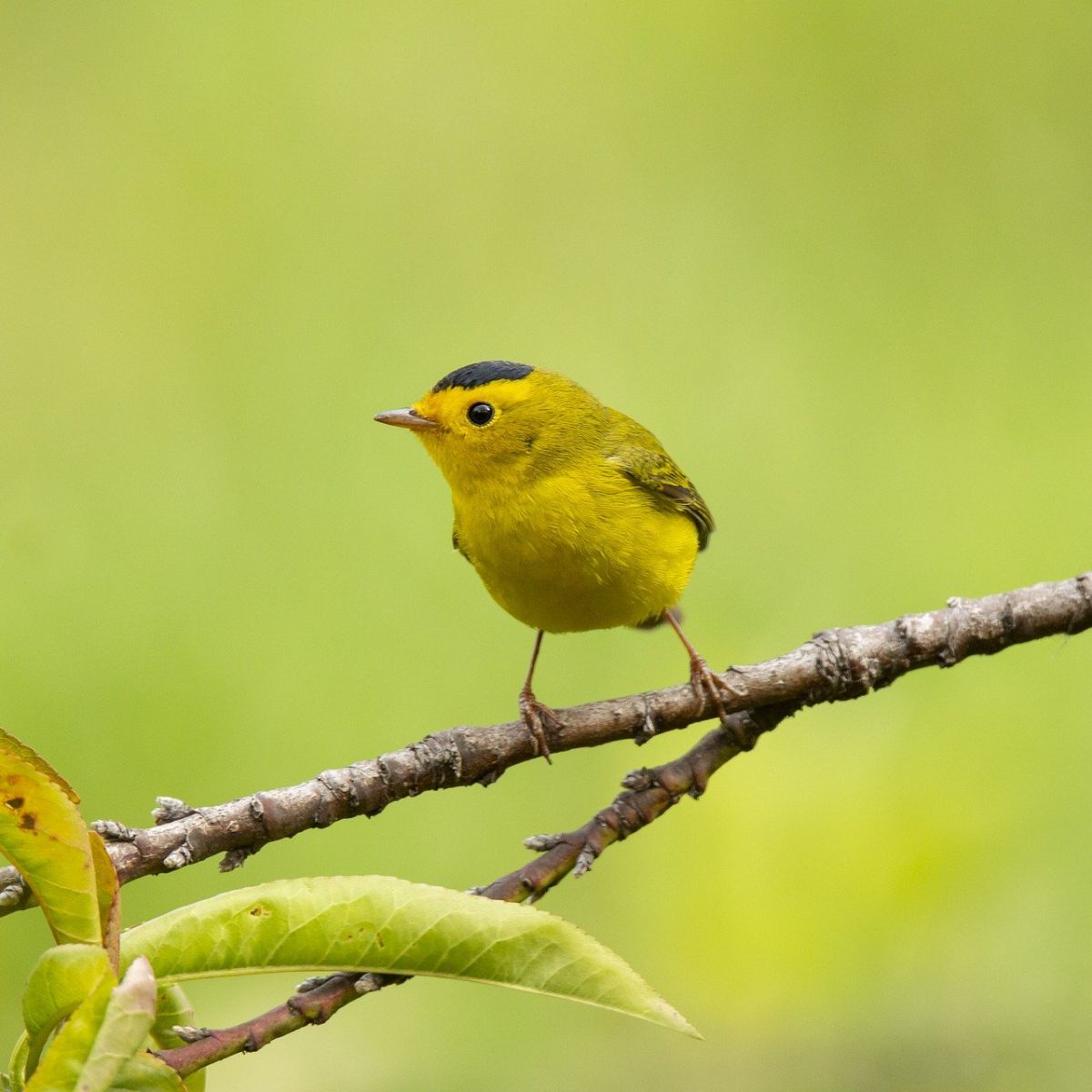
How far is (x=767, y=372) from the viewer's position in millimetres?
5324

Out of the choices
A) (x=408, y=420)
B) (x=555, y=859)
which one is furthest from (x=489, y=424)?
(x=555, y=859)

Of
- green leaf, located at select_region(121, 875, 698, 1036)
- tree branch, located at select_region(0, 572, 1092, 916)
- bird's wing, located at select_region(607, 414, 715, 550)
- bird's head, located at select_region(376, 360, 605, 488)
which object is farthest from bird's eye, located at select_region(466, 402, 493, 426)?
green leaf, located at select_region(121, 875, 698, 1036)

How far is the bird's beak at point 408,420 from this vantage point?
3.60 metres

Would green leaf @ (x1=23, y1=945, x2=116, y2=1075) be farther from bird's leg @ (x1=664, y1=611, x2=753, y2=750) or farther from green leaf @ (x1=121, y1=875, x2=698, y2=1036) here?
bird's leg @ (x1=664, y1=611, x2=753, y2=750)

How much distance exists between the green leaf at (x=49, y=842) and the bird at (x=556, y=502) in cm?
195

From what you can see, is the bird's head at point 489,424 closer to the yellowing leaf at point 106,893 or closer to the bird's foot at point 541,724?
the bird's foot at point 541,724

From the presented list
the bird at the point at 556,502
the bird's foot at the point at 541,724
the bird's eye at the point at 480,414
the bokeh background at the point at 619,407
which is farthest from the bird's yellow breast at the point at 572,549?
the bird's foot at the point at 541,724

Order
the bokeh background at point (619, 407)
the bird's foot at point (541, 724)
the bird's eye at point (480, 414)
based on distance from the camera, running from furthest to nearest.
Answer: the bird's eye at point (480, 414), the bokeh background at point (619, 407), the bird's foot at point (541, 724)

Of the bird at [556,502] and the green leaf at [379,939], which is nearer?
the green leaf at [379,939]

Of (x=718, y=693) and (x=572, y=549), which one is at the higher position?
→ (x=572, y=549)

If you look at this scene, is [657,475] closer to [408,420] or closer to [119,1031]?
[408,420]

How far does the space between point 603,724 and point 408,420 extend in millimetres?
1539

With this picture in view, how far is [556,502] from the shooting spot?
3494mm

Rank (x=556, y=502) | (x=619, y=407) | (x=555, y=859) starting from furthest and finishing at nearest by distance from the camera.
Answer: (x=619, y=407), (x=556, y=502), (x=555, y=859)
